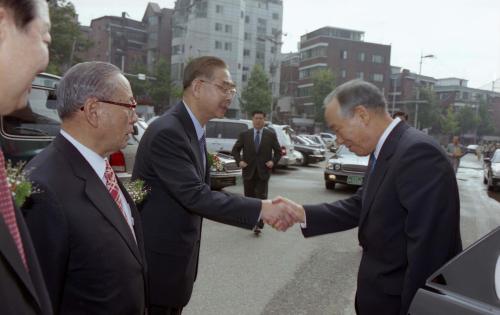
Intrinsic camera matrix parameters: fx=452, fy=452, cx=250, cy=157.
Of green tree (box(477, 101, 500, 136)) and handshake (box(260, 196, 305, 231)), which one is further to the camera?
green tree (box(477, 101, 500, 136))

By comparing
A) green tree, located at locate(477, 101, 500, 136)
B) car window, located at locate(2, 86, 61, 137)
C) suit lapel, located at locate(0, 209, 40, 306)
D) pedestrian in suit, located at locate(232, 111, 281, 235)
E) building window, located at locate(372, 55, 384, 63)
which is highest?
building window, located at locate(372, 55, 384, 63)

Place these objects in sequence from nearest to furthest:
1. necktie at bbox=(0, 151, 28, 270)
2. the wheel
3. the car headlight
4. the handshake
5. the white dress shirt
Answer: necktie at bbox=(0, 151, 28, 270)
the white dress shirt
the handshake
the wheel
the car headlight

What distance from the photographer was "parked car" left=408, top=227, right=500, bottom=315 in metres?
1.78

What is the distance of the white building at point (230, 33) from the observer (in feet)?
205

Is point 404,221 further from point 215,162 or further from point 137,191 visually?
point 215,162

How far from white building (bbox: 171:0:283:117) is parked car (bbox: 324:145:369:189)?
48.1 metres

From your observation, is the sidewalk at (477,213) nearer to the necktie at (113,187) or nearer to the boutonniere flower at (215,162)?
the boutonniere flower at (215,162)

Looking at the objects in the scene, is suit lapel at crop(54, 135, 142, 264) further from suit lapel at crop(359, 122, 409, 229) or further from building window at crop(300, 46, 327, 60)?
building window at crop(300, 46, 327, 60)

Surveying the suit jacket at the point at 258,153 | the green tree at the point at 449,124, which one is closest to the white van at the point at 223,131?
the suit jacket at the point at 258,153

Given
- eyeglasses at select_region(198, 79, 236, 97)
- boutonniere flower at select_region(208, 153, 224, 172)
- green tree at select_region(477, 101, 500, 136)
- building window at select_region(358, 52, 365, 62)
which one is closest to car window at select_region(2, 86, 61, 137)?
boutonniere flower at select_region(208, 153, 224, 172)

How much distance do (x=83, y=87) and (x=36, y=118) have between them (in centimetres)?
379

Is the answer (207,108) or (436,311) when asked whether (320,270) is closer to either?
(207,108)

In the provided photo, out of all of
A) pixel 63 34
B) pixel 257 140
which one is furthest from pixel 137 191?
pixel 63 34

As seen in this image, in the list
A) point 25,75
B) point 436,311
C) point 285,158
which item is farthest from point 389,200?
point 285,158
